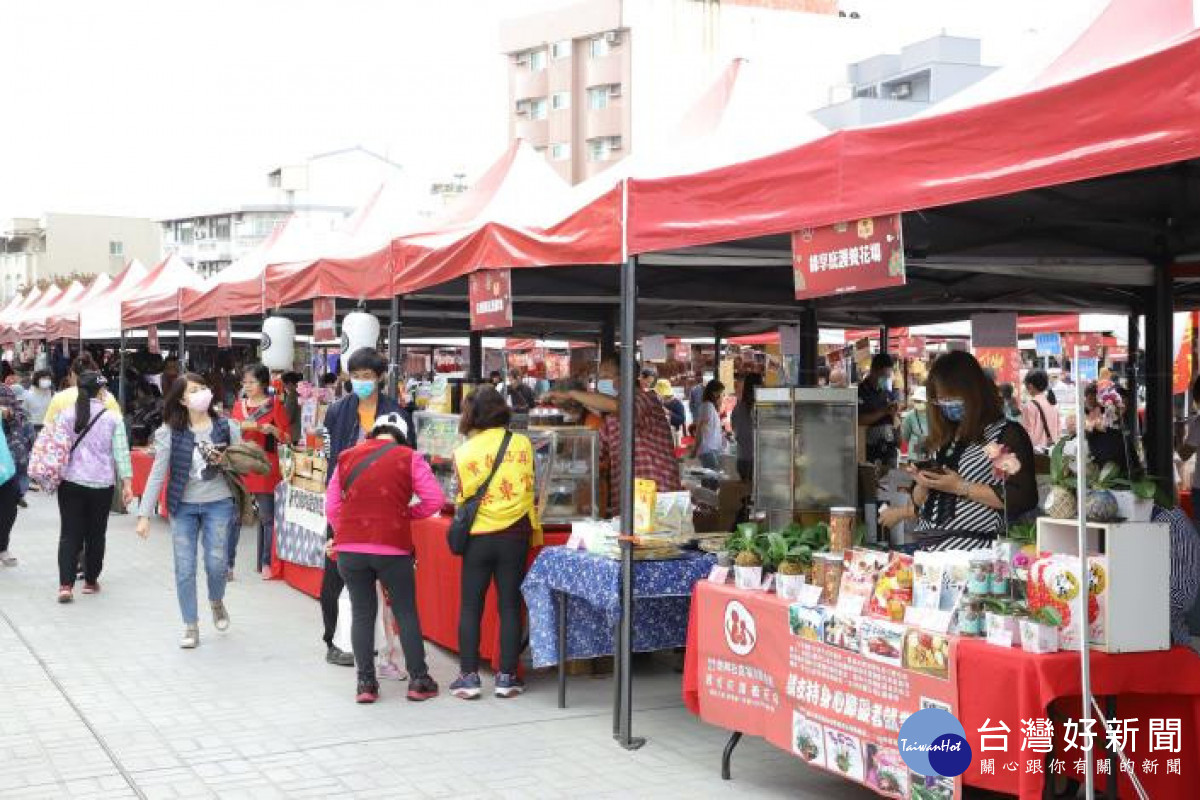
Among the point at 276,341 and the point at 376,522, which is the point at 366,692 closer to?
the point at 376,522

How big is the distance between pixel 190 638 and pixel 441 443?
213 cm

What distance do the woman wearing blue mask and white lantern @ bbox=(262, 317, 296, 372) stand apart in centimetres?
799

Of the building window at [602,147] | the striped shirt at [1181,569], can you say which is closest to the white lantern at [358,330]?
the striped shirt at [1181,569]

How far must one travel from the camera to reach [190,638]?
853cm

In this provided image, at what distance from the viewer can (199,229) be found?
94.4m

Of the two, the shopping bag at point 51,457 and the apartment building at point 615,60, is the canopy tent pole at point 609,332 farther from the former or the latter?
the apartment building at point 615,60

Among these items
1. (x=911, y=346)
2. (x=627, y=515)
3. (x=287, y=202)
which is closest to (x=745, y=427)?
(x=627, y=515)

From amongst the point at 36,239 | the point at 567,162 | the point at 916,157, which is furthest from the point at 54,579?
the point at 36,239

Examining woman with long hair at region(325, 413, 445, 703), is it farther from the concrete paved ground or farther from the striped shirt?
the striped shirt

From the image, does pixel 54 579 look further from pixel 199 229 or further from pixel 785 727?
pixel 199 229

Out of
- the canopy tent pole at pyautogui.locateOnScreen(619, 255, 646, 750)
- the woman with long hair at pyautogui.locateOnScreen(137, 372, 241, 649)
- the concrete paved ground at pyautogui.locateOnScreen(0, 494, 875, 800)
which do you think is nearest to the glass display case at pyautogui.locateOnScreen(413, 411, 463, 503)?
the concrete paved ground at pyautogui.locateOnScreen(0, 494, 875, 800)

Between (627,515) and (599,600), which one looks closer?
(627,515)

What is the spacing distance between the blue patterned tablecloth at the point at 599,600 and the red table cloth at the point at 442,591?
573 millimetres

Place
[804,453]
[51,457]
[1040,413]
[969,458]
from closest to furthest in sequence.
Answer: [969,458] < [804,453] < [51,457] < [1040,413]
